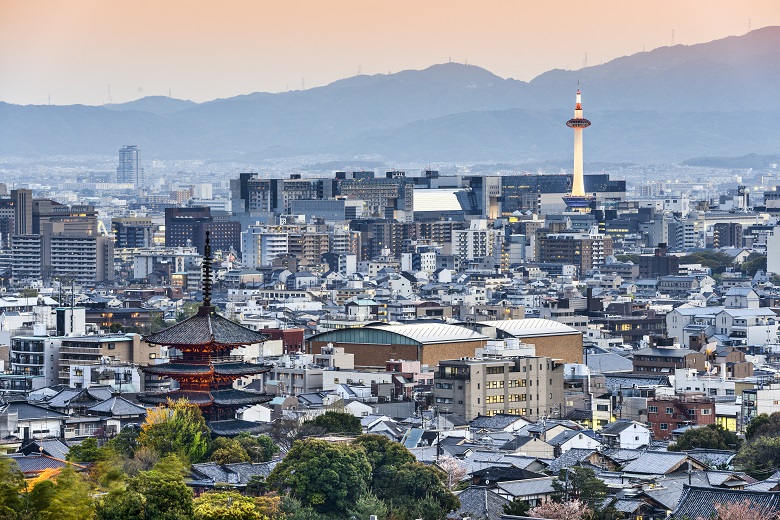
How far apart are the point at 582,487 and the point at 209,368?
36.7ft

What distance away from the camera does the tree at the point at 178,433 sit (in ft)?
119

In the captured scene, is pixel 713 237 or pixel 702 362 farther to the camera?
pixel 713 237

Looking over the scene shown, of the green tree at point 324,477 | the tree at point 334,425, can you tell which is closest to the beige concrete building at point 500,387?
the tree at point 334,425

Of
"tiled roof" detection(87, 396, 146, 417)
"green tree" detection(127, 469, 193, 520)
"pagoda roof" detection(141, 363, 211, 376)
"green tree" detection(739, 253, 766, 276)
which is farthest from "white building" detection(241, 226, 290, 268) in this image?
"green tree" detection(127, 469, 193, 520)

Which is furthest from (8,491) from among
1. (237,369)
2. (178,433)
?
(237,369)

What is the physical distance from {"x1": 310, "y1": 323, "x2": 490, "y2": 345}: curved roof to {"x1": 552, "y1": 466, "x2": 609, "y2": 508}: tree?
24.8 m

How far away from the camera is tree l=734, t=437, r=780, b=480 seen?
3547cm

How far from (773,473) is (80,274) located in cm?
10147

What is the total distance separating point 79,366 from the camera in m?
52.3

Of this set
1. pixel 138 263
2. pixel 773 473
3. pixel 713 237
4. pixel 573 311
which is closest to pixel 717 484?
pixel 773 473

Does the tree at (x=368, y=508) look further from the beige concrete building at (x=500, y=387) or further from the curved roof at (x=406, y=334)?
the curved roof at (x=406, y=334)

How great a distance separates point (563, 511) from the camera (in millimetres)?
29844

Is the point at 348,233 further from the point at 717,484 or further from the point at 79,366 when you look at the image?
the point at 717,484

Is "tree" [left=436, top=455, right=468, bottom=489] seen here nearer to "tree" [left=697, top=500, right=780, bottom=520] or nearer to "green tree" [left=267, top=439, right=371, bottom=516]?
"green tree" [left=267, top=439, right=371, bottom=516]
